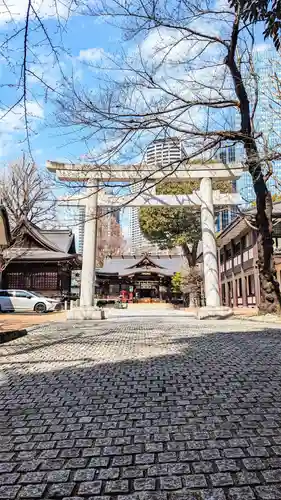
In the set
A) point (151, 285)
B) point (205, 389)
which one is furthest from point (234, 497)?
point (151, 285)

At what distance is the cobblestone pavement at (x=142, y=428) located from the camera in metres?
1.69

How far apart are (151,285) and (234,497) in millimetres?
33349

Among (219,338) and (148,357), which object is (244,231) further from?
(148,357)

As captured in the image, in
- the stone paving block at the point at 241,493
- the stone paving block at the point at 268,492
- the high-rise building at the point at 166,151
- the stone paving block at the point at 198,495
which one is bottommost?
the stone paving block at the point at 198,495

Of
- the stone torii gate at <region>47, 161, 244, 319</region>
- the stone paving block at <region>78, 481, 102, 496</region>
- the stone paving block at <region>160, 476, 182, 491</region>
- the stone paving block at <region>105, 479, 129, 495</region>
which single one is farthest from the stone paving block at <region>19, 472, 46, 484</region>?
the stone torii gate at <region>47, 161, 244, 319</region>

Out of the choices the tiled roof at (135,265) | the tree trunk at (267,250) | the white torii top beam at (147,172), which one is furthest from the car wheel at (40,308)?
the tiled roof at (135,265)

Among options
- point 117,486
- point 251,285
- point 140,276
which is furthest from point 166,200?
point 140,276

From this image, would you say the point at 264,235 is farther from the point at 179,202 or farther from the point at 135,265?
the point at 135,265

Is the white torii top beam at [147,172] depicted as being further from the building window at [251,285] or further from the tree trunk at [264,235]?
the building window at [251,285]

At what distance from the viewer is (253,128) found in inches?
386

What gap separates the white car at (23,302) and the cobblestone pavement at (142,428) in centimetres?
1489

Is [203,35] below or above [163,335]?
above

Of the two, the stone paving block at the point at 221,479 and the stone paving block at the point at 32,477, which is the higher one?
the stone paving block at the point at 221,479

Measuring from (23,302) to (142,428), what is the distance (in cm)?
1816
